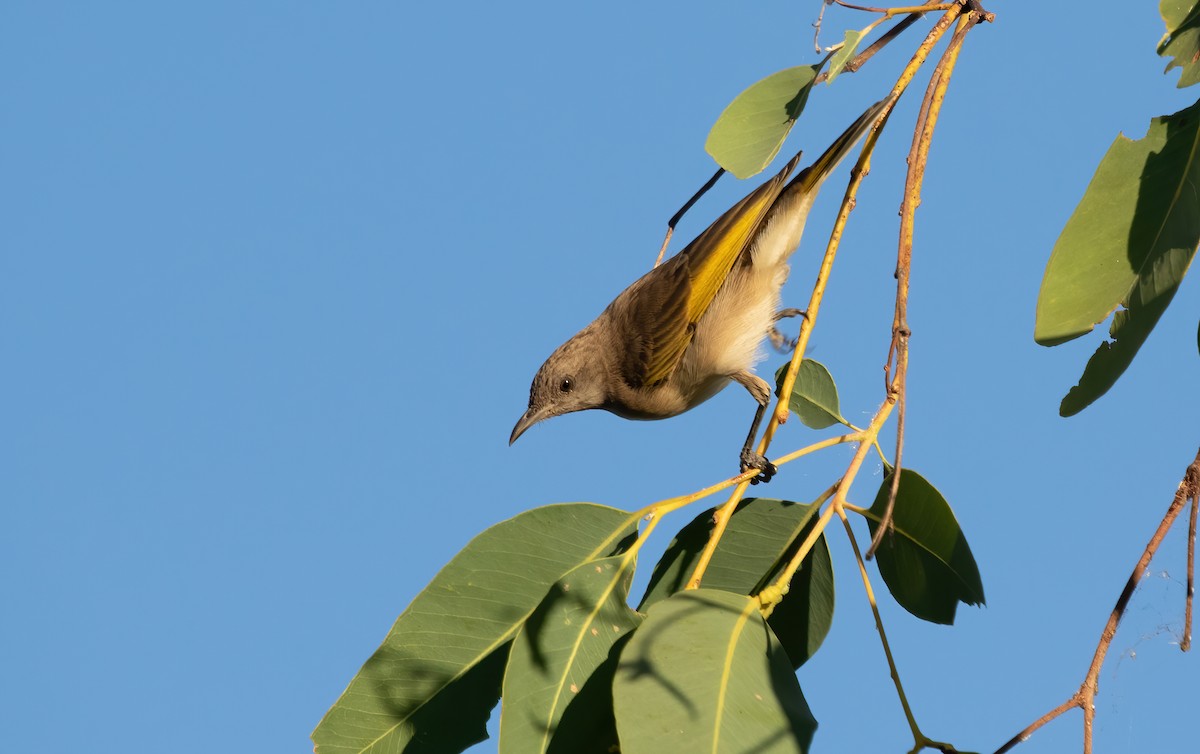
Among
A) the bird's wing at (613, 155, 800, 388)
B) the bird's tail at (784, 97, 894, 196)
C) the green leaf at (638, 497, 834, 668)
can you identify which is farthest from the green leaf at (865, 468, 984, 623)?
the bird's wing at (613, 155, 800, 388)

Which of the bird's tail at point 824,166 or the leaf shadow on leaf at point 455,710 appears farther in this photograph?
the bird's tail at point 824,166

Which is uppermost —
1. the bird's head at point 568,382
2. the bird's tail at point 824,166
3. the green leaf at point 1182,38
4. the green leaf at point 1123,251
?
the bird's tail at point 824,166

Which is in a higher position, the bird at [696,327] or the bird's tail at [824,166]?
the bird's tail at [824,166]

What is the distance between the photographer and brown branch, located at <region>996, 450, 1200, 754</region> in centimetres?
182

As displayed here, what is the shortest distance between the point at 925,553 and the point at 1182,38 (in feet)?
4.36

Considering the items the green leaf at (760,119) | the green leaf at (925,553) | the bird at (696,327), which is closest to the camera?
the green leaf at (925,553)

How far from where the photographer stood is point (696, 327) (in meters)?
5.25

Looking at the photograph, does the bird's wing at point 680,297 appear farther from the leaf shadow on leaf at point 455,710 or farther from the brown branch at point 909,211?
the leaf shadow on leaf at point 455,710

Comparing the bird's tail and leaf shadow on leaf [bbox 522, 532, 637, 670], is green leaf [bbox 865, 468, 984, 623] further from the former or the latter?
the bird's tail

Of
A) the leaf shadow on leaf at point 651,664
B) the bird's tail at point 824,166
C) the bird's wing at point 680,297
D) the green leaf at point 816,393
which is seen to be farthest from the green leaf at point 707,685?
the bird's wing at point 680,297

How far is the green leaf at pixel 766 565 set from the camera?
2643 mm

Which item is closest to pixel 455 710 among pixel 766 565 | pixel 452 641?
pixel 452 641

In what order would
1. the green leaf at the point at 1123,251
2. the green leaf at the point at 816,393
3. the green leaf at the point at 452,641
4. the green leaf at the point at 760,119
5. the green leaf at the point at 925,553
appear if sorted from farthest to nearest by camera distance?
the green leaf at the point at 816,393, the green leaf at the point at 760,119, the green leaf at the point at 925,553, the green leaf at the point at 452,641, the green leaf at the point at 1123,251

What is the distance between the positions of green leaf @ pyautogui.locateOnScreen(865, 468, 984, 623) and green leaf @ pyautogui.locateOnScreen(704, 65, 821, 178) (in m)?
0.88
